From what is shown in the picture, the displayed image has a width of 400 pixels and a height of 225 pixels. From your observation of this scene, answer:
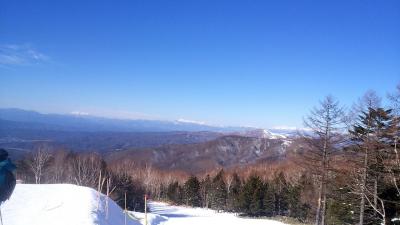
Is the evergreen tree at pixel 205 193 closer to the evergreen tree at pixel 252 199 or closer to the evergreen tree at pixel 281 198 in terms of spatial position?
the evergreen tree at pixel 252 199

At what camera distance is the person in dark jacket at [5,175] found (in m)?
4.61

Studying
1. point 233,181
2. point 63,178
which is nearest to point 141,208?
point 63,178

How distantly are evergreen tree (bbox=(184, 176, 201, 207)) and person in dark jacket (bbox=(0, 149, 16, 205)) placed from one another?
6901cm

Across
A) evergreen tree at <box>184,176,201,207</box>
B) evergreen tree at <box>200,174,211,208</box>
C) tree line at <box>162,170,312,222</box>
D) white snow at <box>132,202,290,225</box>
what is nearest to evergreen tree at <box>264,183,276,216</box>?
tree line at <box>162,170,312,222</box>

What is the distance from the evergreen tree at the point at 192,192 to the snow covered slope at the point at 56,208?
52.3 m

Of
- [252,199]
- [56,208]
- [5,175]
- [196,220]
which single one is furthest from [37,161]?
[5,175]

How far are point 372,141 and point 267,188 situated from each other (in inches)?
1592

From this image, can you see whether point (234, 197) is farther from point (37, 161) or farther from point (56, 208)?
point (56, 208)

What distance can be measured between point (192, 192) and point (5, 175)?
70114 millimetres

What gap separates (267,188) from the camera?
5878 centimetres

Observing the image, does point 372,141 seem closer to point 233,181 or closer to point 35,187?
point 35,187

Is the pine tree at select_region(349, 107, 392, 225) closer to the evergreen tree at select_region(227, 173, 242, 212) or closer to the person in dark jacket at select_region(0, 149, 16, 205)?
the person in dark jacket at select_region(0, 149, 16, 205)

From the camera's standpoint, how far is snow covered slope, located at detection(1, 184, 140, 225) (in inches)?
618

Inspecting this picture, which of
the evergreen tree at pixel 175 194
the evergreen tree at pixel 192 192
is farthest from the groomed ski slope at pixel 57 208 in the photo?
the evergreen tree at pixel 175 194
